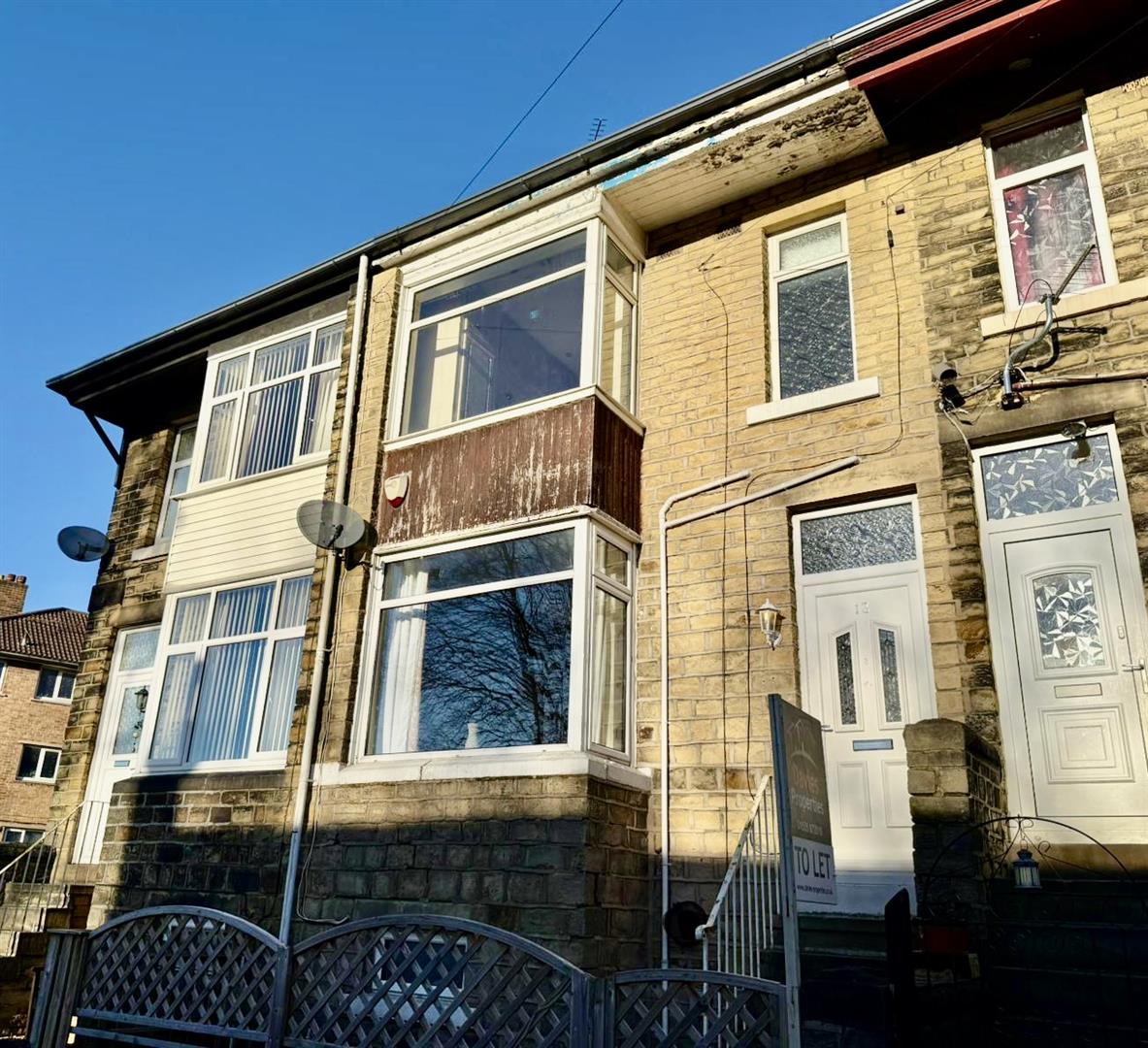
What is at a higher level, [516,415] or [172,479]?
[172,479]

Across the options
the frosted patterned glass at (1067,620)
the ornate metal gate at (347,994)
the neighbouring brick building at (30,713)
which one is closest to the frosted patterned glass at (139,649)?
the ornate metal gate at (347,994)

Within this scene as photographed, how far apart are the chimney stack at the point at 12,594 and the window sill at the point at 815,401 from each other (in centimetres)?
2884

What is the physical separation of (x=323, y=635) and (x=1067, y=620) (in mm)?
5764

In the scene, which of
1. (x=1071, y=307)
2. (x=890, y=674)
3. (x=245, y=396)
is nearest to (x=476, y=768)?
(x=890, y=674)

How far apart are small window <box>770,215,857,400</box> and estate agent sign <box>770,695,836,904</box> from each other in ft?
13.1

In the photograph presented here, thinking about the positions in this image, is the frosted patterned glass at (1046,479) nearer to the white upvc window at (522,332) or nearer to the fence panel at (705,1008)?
the white upvc window at (522,332)

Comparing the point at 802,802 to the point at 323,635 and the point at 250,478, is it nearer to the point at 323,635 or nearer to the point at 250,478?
the point at 323,635

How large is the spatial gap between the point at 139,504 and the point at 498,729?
6.90 m

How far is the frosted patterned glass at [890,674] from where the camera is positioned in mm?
6949

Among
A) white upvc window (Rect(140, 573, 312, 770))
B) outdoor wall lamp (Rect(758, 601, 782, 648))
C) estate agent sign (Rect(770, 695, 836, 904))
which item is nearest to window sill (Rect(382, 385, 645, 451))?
white upvc window (Rect(140, 573, 312, 770))

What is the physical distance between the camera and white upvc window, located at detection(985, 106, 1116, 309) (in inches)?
288

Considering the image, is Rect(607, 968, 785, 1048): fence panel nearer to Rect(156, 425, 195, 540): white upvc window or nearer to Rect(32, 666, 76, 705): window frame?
Rect(156, 425, 195, 540): white upvc window

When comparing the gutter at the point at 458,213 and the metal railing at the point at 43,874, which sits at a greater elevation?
the gutter at the point at 458,213

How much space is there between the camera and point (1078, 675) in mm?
6398
